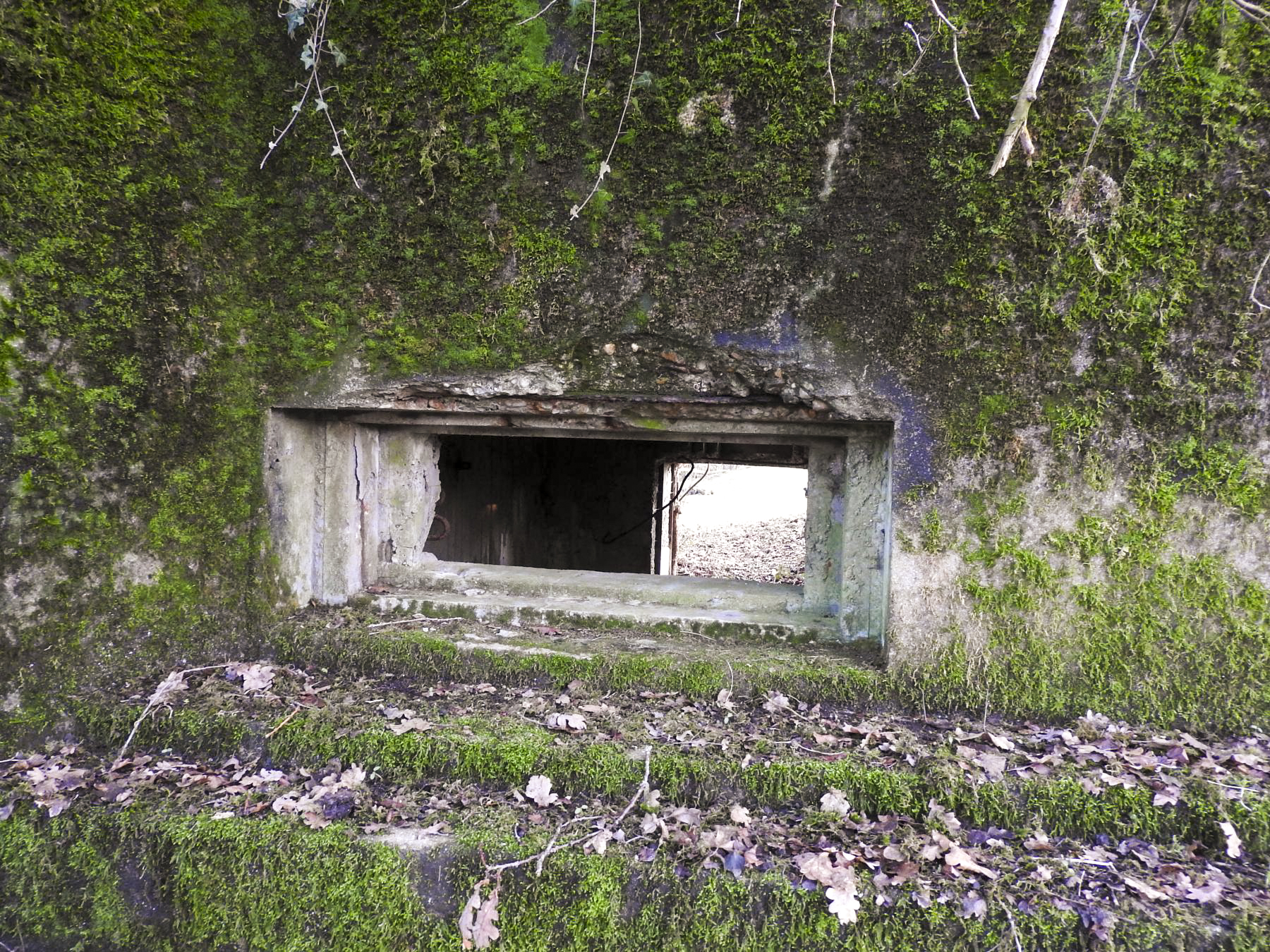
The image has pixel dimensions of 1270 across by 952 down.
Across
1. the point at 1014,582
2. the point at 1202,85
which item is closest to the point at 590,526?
the point at 1014,582

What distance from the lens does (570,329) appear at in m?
2.59

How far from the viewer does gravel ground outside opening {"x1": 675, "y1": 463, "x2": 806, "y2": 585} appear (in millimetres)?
10867

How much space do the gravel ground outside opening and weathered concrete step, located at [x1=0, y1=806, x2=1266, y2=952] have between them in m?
6.10

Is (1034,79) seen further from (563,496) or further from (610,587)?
(563,496)

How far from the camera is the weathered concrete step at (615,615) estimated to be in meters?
2.83

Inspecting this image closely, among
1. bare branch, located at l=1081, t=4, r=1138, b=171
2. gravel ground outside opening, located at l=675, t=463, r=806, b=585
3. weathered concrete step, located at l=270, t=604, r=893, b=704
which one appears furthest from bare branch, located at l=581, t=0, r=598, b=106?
gravel ground outside opening, located at l=675, t=463, r=806, b=585

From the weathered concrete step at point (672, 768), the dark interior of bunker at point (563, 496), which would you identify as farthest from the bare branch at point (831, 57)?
the dark interior of bunker at point (563, 496)

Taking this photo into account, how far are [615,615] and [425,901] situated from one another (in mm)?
1214

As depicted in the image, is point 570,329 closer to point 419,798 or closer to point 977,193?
point 977,193

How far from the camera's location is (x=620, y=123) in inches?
97.6

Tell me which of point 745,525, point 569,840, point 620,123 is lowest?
point 745,525

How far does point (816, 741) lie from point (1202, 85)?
2.38 metres

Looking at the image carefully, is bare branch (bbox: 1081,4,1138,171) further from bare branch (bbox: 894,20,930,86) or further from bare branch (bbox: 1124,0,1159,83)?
bare branch (bbox: 894,20,930,86)

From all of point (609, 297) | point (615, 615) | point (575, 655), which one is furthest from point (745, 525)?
point (609, 297)
